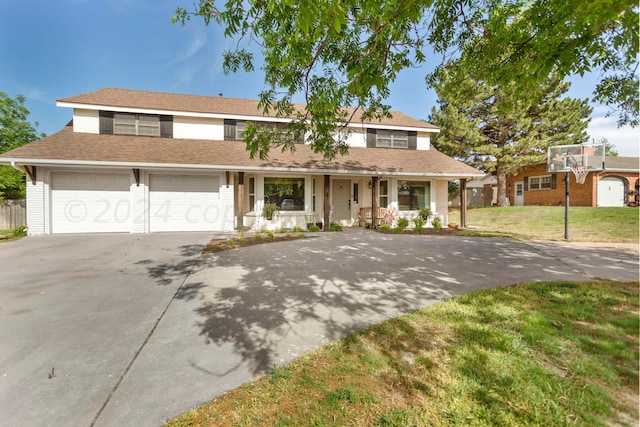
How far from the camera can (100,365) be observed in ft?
8.25

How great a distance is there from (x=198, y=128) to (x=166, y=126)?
1.44m

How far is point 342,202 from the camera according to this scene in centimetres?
1423

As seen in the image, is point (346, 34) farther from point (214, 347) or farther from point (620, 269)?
point (620, 269)

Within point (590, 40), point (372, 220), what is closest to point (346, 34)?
point (590, 40)

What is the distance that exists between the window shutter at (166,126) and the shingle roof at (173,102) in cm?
46

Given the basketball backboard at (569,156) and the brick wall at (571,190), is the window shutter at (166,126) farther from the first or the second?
the brick wall at (571,190)

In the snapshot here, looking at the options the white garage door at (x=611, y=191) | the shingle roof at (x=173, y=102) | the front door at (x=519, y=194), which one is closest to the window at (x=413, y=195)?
the shingle roof at (x=173, y=102)

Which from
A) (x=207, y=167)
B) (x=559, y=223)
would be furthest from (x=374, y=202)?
(x=559, y=223)

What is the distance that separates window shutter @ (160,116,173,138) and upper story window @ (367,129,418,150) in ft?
34.1

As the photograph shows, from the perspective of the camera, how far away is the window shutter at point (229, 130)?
13367mm

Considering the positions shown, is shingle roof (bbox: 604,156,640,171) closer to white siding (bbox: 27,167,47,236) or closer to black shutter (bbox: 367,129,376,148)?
black shutter (bbox: 367,129,376,148)

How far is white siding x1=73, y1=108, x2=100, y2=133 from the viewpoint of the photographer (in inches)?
462

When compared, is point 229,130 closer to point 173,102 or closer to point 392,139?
point 173,102

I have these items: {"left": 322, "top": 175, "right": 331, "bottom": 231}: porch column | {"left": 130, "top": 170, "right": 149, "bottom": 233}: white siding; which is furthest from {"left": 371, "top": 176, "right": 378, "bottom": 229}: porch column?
{"left": 130, "top": 170, "right": 149, "bottom": 233}: white siding
